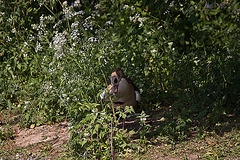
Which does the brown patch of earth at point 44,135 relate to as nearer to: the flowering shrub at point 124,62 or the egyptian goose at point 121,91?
the flowering shrub at point 124,62

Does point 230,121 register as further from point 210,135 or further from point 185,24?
point 185,24

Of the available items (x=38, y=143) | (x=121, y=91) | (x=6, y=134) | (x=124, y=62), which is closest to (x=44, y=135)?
(x=38, y=143)

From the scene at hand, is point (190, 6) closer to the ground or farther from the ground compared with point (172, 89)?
farther from the ground

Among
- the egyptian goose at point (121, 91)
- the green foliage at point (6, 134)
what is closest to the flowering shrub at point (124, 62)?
the egyptian goose at point (121, 91)

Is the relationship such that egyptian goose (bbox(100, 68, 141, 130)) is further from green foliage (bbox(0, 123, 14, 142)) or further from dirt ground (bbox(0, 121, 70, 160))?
green foliage (bbox(0, 123, 14, 142))

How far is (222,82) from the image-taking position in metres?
4.17

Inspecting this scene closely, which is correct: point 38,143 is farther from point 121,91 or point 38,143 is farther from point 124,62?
point 124,62

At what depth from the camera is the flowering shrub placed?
12.0ft

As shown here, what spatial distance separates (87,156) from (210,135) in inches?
57.8

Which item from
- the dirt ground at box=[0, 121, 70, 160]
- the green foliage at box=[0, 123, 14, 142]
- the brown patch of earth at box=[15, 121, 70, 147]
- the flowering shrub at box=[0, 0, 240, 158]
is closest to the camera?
the flowering shrub at box=[0, 0, 240, 158]

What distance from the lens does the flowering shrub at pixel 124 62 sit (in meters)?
3.65

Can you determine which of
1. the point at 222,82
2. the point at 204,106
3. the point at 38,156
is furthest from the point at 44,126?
the point at 222,82

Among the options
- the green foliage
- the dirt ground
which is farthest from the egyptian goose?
the green foliage

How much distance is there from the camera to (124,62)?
16.4 ft
